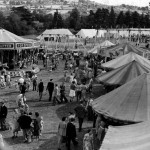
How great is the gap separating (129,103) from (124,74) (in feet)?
18.0

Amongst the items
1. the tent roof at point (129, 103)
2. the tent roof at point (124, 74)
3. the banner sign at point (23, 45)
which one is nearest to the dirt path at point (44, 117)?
the tent roof at point (129, 103)

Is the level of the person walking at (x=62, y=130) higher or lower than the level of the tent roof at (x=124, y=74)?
lower

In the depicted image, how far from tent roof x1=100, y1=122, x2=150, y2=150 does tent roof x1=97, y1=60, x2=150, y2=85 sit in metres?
7.81

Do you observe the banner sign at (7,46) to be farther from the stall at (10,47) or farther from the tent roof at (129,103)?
the tent roof at (129,103)

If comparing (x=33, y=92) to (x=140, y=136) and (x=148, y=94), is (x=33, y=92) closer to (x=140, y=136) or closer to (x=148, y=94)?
(x=148, y=94)

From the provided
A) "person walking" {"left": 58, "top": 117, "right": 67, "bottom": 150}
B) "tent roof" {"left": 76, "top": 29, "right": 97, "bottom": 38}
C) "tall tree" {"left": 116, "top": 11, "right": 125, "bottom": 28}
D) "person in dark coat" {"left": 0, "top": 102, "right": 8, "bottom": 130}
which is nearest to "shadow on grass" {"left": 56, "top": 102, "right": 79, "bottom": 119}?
"person in dark coat" {"left": 0, "top": 102, "right": 8, "bottom": 130}

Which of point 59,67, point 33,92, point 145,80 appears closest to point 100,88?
point 33,92

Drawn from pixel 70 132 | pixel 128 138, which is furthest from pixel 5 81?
pixel 128 138

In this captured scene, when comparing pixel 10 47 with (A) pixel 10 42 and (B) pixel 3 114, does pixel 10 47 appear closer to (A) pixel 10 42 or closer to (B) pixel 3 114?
(A) pixel 10 42

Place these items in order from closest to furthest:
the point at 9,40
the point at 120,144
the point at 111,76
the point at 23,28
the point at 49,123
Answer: the point at 120,144 < the point at 49,123 < the point at 111,76 < the point at 9,40 < the point at 23,28

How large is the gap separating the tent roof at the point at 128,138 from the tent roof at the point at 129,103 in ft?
6.37

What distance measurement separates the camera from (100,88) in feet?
71.2

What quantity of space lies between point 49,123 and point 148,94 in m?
4.38

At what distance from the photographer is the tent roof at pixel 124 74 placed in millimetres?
16094
